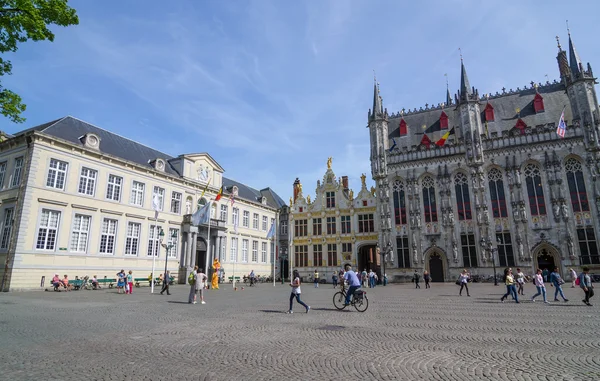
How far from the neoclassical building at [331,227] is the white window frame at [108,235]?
2217 cm

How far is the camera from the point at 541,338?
8.39 metres

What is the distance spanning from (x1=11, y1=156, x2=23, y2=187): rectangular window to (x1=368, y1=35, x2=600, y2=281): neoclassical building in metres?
36.0

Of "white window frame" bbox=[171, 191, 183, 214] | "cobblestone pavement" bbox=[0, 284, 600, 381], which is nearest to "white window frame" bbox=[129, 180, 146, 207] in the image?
"white window frame" bbox=[171, 191, 183, 214]

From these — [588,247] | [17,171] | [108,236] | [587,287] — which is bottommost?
[587,287]

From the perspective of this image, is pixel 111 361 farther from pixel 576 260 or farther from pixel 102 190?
pixel 576 260

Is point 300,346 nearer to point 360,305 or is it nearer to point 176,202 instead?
point 360,305

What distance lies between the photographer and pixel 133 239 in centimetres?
3272

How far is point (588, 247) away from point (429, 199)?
51.4 ft

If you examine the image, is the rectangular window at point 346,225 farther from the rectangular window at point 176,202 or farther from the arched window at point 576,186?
the arched window at point 576,186

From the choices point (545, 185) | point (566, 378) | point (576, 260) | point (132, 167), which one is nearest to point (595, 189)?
point (545, 185)

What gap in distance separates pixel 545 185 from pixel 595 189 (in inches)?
166

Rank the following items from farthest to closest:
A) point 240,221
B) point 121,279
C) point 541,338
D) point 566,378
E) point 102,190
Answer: point 240,221 → point 102,190 → point 121,279 → point 541,338 → point 566,378

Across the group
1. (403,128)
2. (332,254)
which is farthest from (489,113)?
(332,254)

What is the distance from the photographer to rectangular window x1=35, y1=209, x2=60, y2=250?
2573cm
